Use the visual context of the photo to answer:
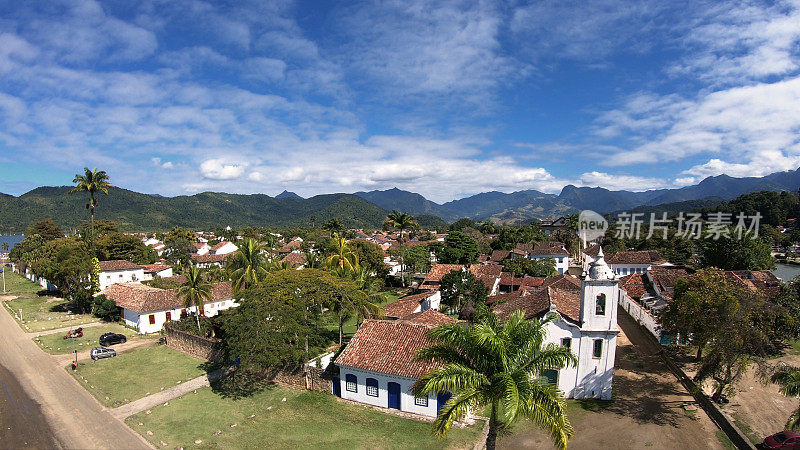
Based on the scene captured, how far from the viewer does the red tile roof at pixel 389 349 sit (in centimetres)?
1862

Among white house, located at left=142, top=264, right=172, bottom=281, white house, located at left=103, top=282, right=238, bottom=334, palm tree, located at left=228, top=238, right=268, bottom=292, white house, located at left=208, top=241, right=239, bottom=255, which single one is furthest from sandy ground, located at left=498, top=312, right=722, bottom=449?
white house, located at left=208, top=241, right=239, bottom=255

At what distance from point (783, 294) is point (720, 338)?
17.1m

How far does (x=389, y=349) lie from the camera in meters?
20.0

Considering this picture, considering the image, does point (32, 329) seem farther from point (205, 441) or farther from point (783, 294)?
point (783, 294)

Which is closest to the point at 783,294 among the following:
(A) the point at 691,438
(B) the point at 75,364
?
(A) the point at 691,438

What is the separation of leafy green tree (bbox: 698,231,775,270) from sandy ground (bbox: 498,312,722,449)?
117ft

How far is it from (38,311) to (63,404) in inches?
1149

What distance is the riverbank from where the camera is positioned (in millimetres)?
16594

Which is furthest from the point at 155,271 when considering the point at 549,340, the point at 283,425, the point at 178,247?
the point at 549,340

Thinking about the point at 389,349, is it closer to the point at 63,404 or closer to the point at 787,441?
the point at 787,441

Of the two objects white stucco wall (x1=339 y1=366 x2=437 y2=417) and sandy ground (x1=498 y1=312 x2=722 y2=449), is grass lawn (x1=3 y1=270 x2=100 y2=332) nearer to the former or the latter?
white stucco wall (x1=339 y1=366 x2=437 y2=417)

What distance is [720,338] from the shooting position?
61.4ft

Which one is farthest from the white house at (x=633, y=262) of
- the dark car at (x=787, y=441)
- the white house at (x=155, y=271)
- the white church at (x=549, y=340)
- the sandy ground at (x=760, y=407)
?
the white house at (x=155, y=271)

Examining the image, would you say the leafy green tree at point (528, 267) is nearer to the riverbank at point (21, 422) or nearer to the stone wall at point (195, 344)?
the stone wall at point (195, 344)
